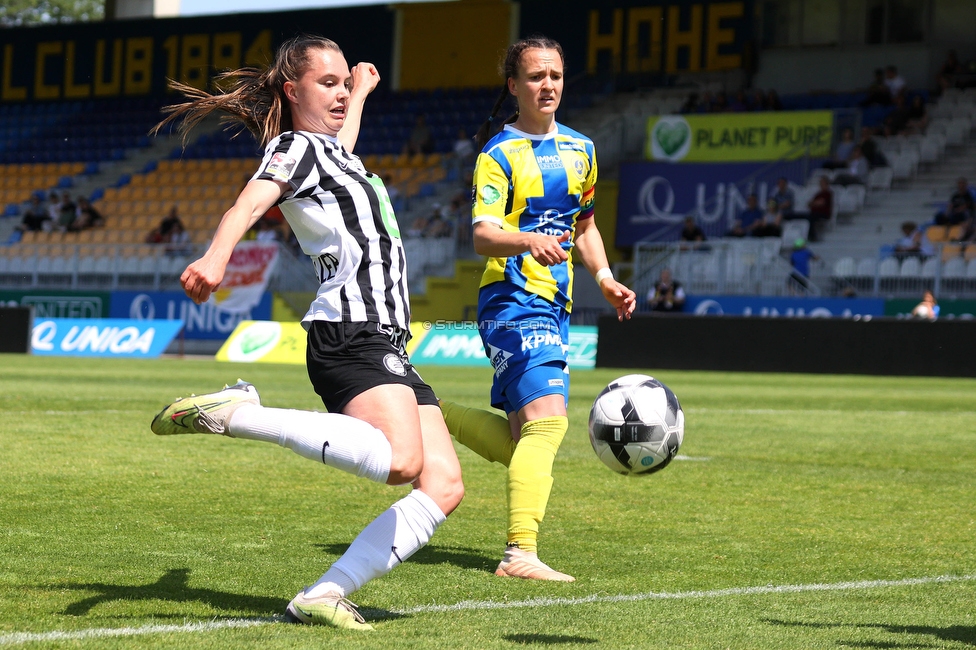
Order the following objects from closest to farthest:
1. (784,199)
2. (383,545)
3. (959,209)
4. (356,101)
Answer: (383,545) < (356,101) < (959,209) < (784,199)

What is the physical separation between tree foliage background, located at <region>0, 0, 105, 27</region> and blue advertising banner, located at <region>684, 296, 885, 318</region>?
49031 millimetres

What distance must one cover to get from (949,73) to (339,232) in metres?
26.2

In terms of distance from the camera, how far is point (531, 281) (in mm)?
4879

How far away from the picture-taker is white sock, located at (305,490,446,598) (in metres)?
3.62

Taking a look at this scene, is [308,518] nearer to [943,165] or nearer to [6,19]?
[943,165]

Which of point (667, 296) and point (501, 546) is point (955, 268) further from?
point (501, 546)

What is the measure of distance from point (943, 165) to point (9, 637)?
82.3ft

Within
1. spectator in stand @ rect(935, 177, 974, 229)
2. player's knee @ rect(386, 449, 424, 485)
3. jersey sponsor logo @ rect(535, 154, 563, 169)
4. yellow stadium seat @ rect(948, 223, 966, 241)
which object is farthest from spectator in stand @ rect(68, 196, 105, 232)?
player's knee @ rect(386, 449, 424, 485)

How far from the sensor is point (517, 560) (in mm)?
4555

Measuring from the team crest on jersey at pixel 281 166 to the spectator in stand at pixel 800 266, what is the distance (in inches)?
762

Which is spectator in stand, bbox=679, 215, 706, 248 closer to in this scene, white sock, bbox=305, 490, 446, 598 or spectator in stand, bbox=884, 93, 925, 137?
spectator in stand, bbox=884, 93, 925, 137

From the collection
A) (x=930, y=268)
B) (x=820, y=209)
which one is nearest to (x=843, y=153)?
(x=820, y=209)

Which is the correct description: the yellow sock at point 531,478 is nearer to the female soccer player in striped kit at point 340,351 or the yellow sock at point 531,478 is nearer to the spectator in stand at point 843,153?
the female soccer player in striped kit at point 340,351

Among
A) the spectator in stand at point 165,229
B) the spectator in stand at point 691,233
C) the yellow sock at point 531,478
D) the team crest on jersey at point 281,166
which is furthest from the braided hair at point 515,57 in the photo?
the spectator in stand at point 165,229
